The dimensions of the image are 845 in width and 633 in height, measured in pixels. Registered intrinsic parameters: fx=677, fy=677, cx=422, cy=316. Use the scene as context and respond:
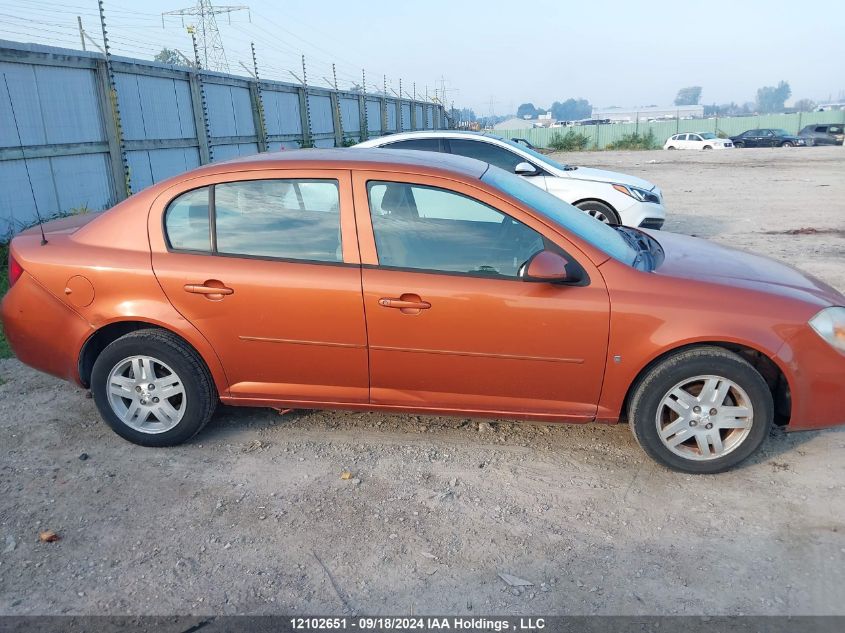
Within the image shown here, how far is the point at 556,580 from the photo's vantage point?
2.87 meters

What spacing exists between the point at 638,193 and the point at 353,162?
627 centimetres

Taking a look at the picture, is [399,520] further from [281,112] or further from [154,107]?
[281,112]

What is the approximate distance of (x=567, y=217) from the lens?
404 cm

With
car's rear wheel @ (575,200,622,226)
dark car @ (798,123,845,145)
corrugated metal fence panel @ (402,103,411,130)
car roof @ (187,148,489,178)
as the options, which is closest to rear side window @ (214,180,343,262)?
car roof @ (187,148,489,178)

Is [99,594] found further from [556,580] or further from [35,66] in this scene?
[35,66]

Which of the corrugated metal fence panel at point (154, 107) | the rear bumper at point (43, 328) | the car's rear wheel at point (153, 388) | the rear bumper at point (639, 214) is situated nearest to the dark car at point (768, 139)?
the rear bumper at point (639, 214)

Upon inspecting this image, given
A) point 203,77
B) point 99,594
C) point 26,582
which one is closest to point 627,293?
point 99,594

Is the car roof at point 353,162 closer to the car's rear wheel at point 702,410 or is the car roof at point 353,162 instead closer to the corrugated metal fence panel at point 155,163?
the car's rear wheel at point 702,410

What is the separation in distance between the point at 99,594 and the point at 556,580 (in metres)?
1.92

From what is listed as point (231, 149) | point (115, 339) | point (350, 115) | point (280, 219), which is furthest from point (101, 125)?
point (350, 115)

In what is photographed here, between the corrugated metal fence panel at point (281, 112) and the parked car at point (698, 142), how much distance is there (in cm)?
2970

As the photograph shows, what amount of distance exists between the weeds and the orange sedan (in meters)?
47.0

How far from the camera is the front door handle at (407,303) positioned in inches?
142

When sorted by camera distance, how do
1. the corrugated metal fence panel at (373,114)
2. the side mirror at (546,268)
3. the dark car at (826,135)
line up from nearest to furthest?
1. the side mirror at (546,268)
2. the corrugated metal fence panel at (373,114)
3. the dark car at (826,135)
